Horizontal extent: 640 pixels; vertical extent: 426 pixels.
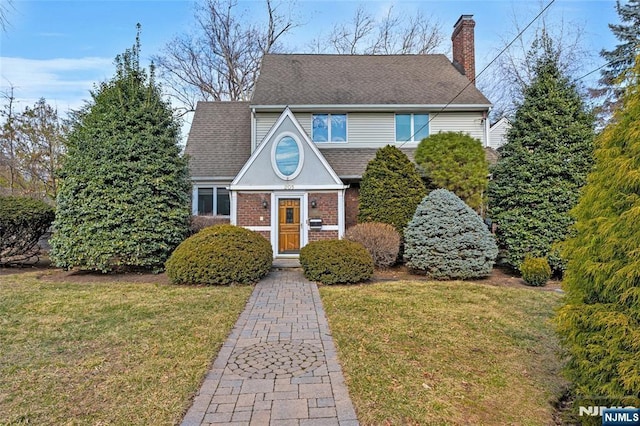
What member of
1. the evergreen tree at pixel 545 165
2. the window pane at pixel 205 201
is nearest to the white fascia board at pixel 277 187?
the window pane at pixel 205 201

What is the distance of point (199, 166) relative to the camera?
598 inches

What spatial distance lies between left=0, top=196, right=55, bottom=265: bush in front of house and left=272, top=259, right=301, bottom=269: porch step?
7.01 m

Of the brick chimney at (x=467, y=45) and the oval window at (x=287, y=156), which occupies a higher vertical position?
the brick chimney at (x=467, y=45)

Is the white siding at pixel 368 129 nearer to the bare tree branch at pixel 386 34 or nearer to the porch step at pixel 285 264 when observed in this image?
the porch step at pixel 285 264

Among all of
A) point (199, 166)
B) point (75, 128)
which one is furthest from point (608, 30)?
point (75, 128)

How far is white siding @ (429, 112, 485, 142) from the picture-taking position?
15242 mm

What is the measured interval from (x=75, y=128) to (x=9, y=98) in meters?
13.3

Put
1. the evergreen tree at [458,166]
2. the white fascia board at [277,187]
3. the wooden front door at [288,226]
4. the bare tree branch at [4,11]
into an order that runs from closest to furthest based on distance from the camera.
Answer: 1. the bare tree branch at [4,11]
2. the evergreen tree at [458,166]
3. the white fascia board at [277,187]
4. the wooden front door at [288,226]

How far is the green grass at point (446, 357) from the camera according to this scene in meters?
3.26

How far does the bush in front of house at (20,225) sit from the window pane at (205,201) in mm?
4821

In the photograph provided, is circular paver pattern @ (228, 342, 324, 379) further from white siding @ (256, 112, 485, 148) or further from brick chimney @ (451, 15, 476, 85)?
brick chimney @ (451, 15, 476, 85)

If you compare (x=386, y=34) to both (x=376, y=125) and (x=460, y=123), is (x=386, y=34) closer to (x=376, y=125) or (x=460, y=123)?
(x=460, y=123)

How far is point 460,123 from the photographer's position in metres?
15.3

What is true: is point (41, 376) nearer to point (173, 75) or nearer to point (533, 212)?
point (533, 212)
